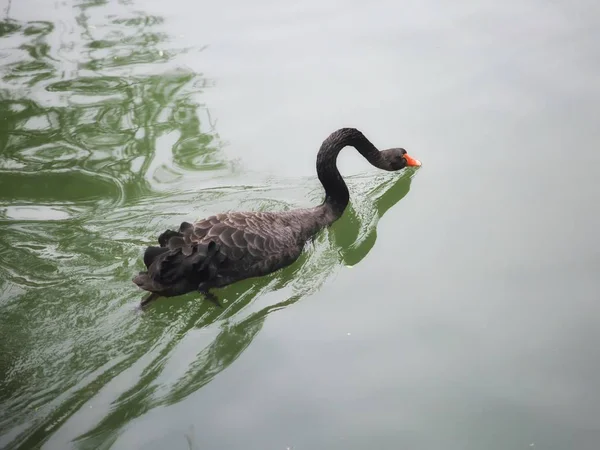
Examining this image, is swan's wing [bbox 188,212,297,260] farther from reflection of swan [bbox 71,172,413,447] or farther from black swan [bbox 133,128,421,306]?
reflection of swan [bbox 71,172,413,447]

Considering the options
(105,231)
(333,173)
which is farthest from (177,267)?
(333,173)

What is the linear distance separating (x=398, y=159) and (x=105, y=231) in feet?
7.62

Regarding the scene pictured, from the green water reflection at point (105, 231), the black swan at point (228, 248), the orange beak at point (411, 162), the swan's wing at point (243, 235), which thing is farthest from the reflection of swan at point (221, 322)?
the orange beak at point (411, 162)

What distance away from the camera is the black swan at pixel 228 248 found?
4246 mm

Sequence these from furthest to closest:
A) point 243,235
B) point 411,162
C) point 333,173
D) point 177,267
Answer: point 411,162
point 333,173
point 243,235
point 177,267

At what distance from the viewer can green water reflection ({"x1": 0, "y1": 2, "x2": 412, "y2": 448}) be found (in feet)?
12.6

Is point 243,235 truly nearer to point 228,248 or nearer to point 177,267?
point 228,248

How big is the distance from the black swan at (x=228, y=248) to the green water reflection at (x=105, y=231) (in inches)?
6.0

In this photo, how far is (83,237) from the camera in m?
5.04

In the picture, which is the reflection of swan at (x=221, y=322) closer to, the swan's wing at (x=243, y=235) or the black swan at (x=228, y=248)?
the black swan at (x=228, y=248)

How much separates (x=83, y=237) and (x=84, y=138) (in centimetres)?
151

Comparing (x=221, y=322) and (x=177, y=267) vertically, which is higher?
(x=177, y=267)

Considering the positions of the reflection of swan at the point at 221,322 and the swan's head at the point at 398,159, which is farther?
the swan's head at the point at 398,159

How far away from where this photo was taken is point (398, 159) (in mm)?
5660
